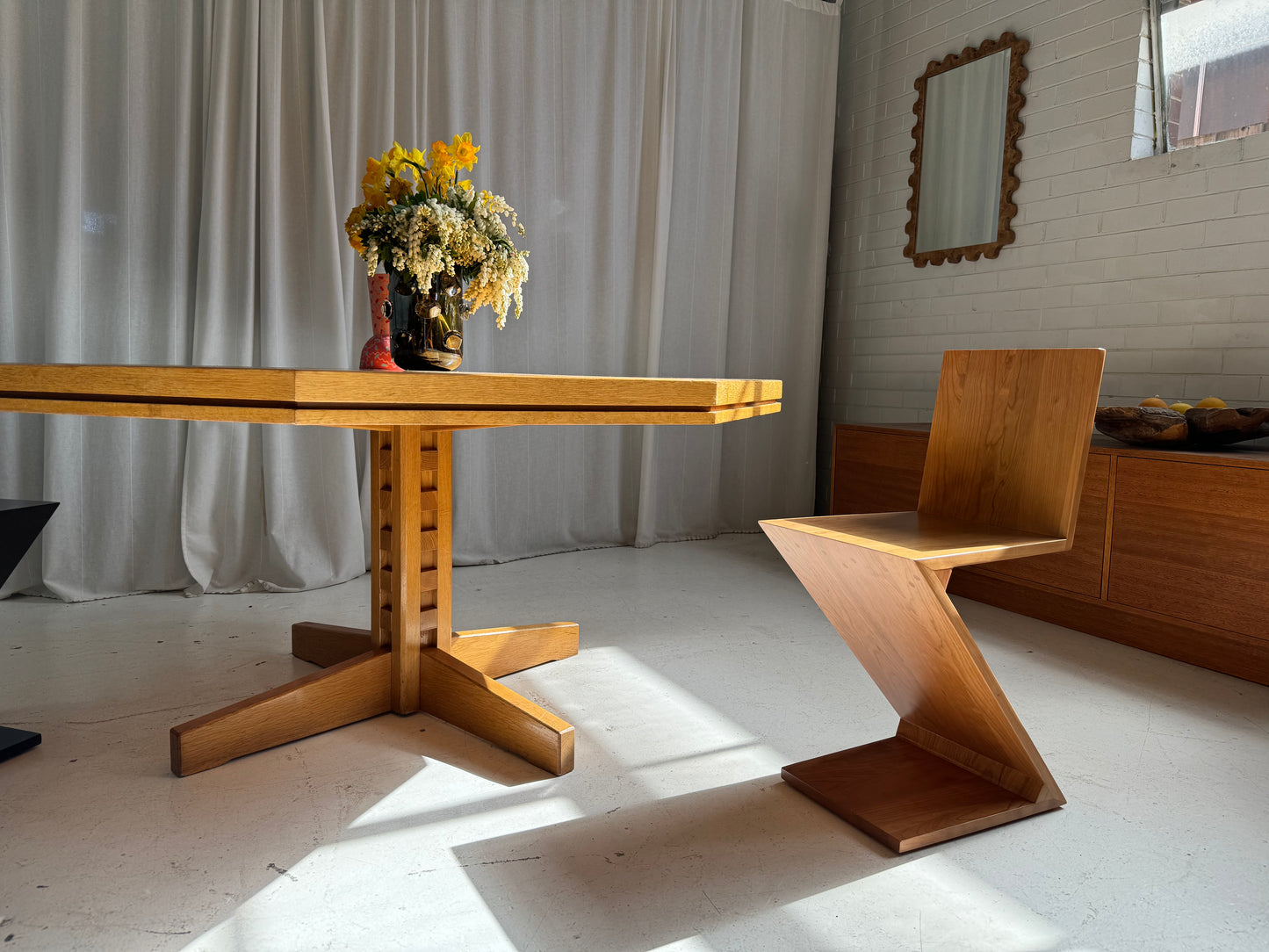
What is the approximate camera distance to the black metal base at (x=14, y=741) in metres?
1.63

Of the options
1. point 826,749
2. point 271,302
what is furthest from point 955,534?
point 271,302

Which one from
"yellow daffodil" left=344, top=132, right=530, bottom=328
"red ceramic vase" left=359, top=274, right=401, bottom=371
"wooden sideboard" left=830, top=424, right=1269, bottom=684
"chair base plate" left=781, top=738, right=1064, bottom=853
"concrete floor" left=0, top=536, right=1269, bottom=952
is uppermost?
"yellow daffodil" left=344, top=132, right=530, bottom=328

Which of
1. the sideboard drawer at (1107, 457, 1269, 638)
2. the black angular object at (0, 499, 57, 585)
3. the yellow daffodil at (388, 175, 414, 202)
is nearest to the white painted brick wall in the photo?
the sideboard drawer at (1107, 457, 1269, 638)

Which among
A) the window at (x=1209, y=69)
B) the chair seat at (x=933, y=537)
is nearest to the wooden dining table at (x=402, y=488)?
the chair seat at (x=933, y=537)

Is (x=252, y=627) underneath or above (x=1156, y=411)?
underneath

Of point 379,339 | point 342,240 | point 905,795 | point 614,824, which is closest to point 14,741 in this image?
point 379,339

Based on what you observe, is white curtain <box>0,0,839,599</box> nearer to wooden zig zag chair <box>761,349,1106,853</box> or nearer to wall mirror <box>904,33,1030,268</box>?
wall mirror <box>904,33,1030,268</box>

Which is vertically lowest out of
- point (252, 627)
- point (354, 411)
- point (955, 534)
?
point (252, 627)

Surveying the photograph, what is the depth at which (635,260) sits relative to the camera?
3.77m

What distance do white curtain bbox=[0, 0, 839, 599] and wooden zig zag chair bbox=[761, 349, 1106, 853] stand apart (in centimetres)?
199

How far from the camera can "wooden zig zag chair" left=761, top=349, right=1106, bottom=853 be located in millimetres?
1398

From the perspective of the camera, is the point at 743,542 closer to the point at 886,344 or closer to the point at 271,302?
the point at 886,344

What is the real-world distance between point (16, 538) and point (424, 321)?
34.5 inches

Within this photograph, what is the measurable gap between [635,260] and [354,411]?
8.96 feet
